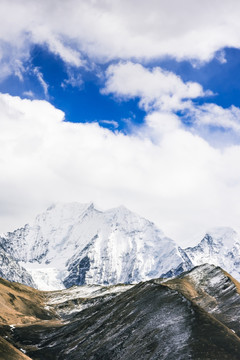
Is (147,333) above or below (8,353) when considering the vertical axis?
below

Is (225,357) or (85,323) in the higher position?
(85,323)

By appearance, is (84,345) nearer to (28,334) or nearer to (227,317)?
(28,334)

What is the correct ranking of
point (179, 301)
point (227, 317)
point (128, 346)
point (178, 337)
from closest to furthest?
1. point (178, 337)
2. point (128, 346)
3. point (179, 301)
4. point (227, 317)

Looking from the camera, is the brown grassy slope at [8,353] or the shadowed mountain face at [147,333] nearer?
the shadowed mountain face at [147,333]

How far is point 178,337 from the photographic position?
406ft

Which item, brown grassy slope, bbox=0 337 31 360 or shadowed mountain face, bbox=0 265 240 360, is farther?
brown grassy slope, bbox=0 337 31 360

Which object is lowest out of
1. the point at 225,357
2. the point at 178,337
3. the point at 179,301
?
the point at 225,357

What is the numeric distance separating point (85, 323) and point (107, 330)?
2674cm

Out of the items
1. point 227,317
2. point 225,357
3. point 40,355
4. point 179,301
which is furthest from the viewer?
point 227,317

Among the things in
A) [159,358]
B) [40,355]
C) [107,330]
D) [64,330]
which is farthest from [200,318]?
[64,330]

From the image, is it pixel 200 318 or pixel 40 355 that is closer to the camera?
pixel 200 318

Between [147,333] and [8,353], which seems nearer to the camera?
[8,353]

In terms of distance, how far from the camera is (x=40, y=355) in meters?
167

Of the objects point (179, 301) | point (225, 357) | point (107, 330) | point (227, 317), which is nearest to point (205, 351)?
point (225, 357)
